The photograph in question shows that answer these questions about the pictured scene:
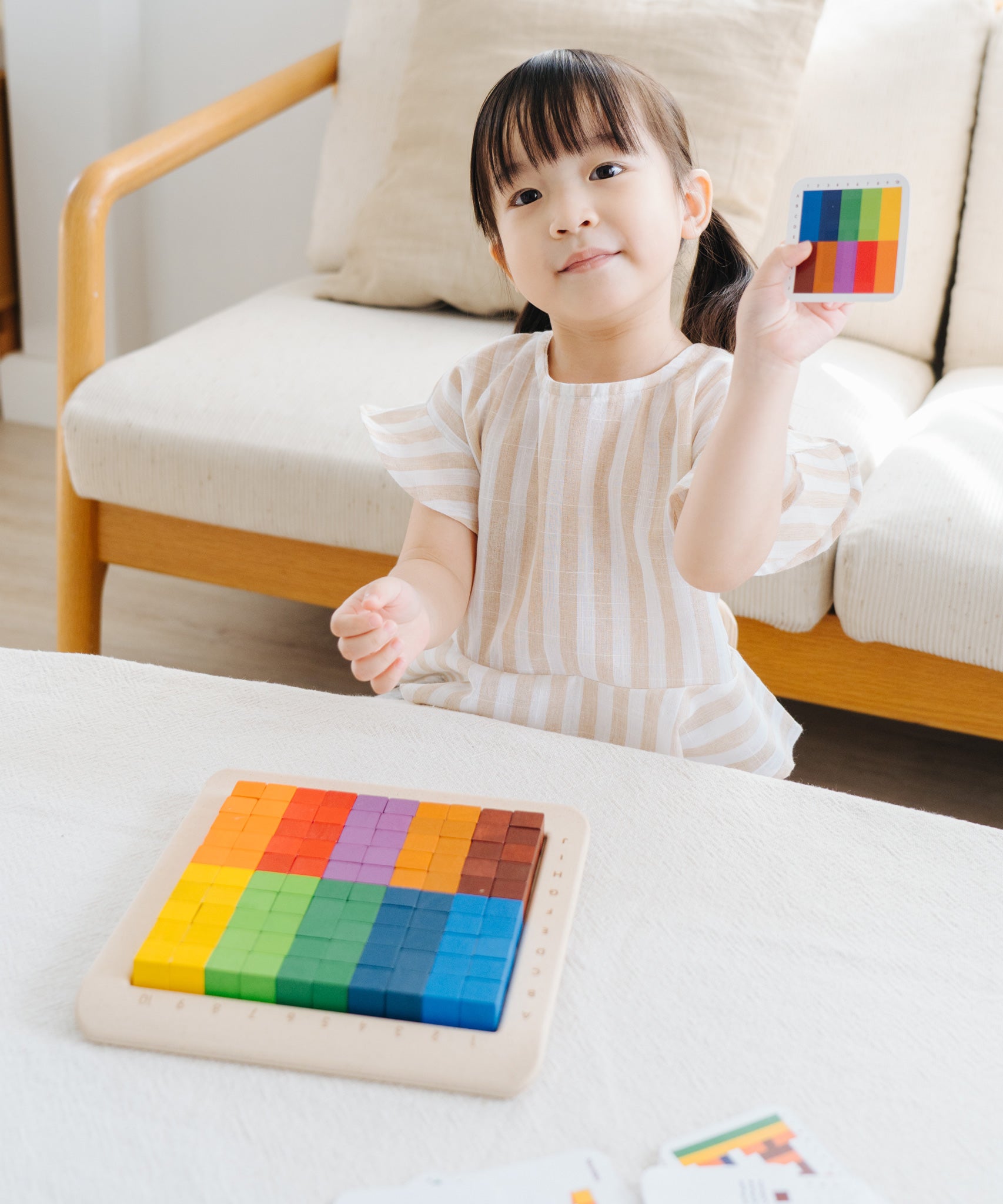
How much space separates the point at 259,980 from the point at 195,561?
1.03 m

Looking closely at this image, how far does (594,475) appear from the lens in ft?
2.87

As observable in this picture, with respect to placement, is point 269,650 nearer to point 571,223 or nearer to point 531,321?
point 531,321

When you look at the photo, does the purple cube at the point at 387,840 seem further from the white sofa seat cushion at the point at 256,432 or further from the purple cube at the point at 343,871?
the white sofa seat cushion at the point at 256,432

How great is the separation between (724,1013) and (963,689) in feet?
2.60

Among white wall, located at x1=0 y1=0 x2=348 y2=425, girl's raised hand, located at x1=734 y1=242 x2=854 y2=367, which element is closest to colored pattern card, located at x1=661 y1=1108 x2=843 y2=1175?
girl's raised hand, located at x1=734 y1=242 x2=854 y2=367

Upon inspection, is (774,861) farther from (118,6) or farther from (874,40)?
(118,6)

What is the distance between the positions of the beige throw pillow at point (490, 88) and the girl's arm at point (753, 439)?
95 cm

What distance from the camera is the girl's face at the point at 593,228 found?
78 cm

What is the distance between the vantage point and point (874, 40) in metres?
1.68

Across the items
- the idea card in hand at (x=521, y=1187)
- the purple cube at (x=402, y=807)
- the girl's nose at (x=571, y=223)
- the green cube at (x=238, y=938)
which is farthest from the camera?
the girl's nose at (x=571, y=223)

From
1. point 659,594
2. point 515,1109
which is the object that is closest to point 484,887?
point 515,1109

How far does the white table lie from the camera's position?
1.51 ft

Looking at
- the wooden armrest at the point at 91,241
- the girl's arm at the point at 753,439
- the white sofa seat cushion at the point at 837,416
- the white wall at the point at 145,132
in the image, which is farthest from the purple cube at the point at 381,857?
the white wall at the point at 145,132

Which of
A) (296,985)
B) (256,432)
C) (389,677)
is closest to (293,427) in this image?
(256,432)
